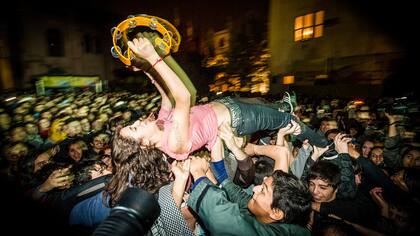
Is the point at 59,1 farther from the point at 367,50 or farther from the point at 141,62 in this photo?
the point at 141,62

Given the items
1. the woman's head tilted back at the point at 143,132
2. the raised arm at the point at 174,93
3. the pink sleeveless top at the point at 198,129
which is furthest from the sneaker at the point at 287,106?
the woman's head tilted back at the point at 143,132

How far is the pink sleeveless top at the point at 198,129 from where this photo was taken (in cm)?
270

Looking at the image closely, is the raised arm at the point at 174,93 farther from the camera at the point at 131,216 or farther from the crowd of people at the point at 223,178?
the camera at the point at 131,216

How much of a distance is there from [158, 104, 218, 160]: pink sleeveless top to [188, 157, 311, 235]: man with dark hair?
0.35 metres

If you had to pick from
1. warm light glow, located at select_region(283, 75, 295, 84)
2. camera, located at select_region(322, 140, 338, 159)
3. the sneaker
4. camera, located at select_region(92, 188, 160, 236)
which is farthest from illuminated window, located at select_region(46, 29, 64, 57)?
camera, located at select_region(92, 188, 160, 236)

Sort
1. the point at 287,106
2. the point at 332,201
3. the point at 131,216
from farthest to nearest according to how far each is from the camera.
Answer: the point at 287,106
the point at 332,201
the point at 131,216

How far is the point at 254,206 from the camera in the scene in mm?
2436

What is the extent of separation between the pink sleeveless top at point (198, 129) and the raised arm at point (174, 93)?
66 mm

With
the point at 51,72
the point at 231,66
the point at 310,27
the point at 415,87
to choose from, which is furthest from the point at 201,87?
the point at 415,87

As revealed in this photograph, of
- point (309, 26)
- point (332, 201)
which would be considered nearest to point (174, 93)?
point (332, 201)

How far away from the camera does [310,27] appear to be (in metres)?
17.2

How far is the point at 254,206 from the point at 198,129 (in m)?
0.95

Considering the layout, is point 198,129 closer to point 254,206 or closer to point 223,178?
point 223,178

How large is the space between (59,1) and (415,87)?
99.7ft
